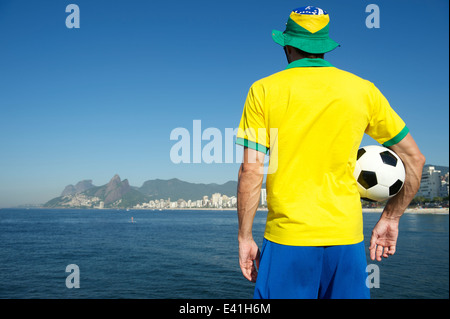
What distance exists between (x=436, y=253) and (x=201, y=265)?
3069 centimetres

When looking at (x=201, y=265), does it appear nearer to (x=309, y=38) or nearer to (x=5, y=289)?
(x=5, y=289)

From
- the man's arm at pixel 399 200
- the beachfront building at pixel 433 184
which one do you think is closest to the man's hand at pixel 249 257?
the man's arm at pixel 399 200

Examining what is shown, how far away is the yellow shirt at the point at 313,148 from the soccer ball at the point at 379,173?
2.39 ft

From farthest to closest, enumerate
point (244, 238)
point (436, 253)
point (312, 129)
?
1. point (436, 253)
2. point (244, 238)
3. point (312, 129)

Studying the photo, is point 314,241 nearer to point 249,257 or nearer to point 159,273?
point 249,257

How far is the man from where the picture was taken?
2.06 meters

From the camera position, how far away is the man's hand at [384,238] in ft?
8.72

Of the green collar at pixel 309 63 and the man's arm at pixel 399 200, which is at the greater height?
the green collar at pixel 309 63

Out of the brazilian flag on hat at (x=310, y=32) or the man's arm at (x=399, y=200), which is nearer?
the brazilian flag on hat at (x=310, y=32)

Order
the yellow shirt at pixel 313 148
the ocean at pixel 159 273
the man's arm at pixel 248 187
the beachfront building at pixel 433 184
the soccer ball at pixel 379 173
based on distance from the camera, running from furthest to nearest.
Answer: the beachfront building at pixel 433 184, the ocean at pixel 159 273, the soccer ball at pixel 379 173, the man's arm at pixel 248 187, the yellow shirt at pixel 313 148

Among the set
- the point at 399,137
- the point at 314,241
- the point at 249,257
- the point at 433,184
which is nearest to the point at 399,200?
the point at 399,137

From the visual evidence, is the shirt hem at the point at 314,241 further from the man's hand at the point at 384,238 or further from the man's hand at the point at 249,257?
the man's hand at the point at 384,238
